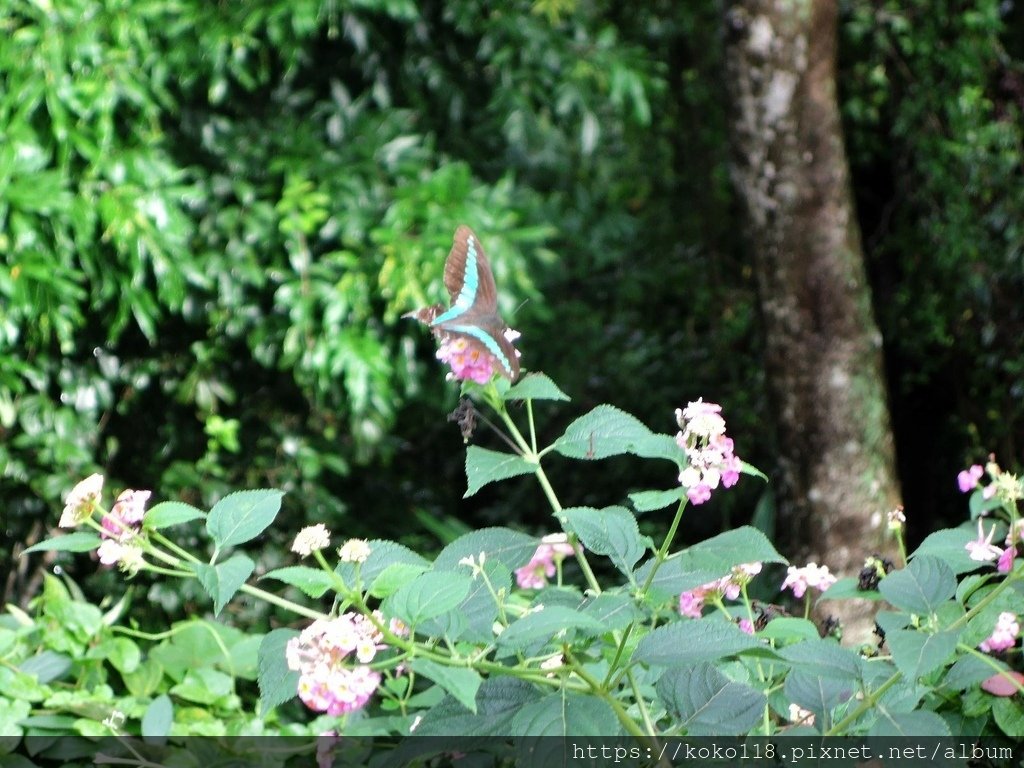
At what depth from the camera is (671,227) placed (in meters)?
4.74

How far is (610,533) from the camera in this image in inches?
48.3

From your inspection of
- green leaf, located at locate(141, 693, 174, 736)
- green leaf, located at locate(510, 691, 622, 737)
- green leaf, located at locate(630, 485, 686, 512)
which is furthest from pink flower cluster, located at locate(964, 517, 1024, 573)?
green leaf, located at locate(141, 693, 174, 736)

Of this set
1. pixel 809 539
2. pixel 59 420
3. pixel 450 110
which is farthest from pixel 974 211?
pixel 59 420

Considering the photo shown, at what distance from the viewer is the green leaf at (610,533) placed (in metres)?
1.21

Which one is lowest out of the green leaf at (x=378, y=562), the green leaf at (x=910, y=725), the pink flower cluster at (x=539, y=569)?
the pink flower cluster at (x=539, y=569)

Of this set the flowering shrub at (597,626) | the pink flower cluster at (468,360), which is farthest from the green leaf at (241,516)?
the pink flower cluster at (468,360)

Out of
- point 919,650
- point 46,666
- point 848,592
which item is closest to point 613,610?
point 919,650

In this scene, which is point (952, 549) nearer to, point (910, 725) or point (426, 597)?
point (910, 725)

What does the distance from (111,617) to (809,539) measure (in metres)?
1.65

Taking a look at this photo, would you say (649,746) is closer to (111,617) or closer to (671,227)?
(111,617)

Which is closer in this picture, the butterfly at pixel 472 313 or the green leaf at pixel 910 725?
the green leaf at pixel 910 725

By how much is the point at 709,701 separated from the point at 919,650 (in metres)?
0.21

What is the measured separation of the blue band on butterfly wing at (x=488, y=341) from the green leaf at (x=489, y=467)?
10cm

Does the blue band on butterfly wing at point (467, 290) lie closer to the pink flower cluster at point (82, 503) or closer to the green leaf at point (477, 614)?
the green leaf at point (477, 614)
